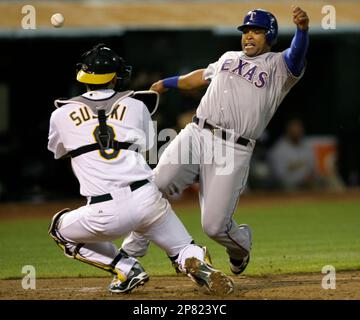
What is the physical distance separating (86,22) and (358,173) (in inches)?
265

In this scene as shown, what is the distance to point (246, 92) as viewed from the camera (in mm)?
6934

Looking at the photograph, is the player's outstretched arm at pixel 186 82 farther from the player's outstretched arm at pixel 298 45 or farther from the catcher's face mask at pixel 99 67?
the catcher's face mask at pixel 99 67

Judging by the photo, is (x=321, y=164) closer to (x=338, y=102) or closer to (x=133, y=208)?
(x=338, y=102)

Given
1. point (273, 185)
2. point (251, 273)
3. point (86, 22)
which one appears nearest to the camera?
point (251, 273)

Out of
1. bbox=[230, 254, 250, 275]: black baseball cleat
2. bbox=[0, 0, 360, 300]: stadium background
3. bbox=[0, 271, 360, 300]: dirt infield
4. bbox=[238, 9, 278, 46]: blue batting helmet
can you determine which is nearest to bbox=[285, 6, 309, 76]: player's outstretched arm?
bbox=[238, 9, 278, 46]: blue batting helmet

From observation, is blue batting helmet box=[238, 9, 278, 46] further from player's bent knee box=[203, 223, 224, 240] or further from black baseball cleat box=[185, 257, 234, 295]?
black baseball cleat box=[185, 257, 234, 295]

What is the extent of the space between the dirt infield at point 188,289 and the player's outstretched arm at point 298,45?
1.73 meters

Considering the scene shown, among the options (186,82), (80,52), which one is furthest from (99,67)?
(80,52)

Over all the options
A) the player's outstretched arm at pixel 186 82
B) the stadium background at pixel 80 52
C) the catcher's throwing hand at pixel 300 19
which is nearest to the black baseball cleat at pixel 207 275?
the player's outstretched arm at pixel 186 82

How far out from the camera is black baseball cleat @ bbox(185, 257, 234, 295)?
19.9 feet

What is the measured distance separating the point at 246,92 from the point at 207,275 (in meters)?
1.64

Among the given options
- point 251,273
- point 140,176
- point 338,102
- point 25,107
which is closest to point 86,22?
point 25,107

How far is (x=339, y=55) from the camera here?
57.5 feet

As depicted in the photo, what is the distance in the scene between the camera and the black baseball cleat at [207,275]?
6070 millimetres
